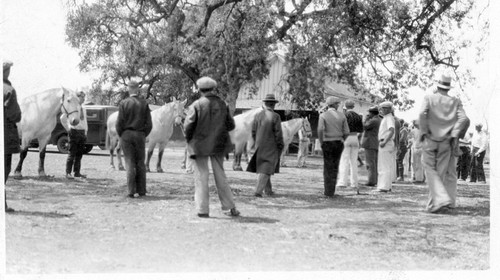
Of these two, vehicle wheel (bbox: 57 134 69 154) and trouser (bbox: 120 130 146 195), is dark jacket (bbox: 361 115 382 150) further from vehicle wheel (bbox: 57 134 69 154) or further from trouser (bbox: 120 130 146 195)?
vehicle wheel (bbox: 57 134 69 154)

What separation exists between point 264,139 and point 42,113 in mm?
5170

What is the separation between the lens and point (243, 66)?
24.4 metres

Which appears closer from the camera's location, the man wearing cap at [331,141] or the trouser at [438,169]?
the trouser at [438,169]

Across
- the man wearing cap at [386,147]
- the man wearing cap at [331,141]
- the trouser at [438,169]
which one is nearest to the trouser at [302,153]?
the man wearing cap at [386,147]

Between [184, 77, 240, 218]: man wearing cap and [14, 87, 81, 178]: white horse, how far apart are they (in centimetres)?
545

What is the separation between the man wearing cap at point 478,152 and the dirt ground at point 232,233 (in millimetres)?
7151

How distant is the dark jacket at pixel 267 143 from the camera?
1121 centimetres

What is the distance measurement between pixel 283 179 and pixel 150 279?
1140 cm

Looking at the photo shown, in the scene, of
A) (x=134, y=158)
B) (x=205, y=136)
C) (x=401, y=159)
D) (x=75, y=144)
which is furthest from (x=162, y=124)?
(x=205, y=136)

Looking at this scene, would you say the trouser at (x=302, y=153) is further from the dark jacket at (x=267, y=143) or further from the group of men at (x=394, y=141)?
the dark jacket at (x=267, y=143)

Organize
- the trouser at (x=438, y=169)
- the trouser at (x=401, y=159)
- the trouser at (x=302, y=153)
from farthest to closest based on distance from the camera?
1. the trouser at (x=302, y=153)
2. the trouser at (x=401, y=159)
3. the trouser at (x=438, y=169)

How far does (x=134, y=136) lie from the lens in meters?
10.9

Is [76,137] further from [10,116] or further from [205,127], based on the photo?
[205,127]

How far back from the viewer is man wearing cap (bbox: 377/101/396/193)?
1378cm
